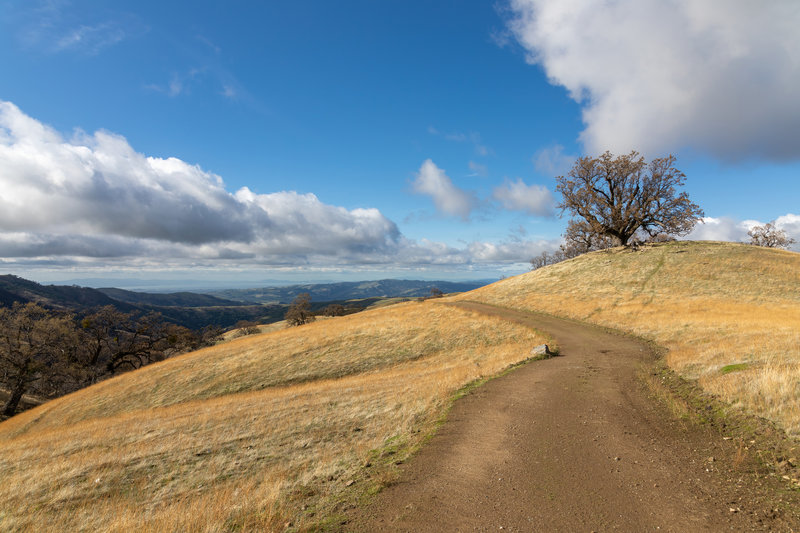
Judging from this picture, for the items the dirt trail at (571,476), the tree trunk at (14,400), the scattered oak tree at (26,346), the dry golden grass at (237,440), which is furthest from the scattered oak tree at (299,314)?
the dirt trail at (571,476)

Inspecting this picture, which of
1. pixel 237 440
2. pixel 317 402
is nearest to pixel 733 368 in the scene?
pixel 317 402

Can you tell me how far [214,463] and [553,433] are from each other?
1172cm

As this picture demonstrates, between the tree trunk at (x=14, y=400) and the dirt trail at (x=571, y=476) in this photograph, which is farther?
the tree trunk at (x=14, y=400)

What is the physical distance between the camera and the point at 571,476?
7.54 meters

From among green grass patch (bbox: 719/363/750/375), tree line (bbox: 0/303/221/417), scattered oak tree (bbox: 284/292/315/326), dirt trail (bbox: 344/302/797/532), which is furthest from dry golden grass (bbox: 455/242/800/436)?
tree line (bbox: 0/303/221/417)

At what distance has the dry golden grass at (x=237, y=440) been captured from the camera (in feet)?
26.0

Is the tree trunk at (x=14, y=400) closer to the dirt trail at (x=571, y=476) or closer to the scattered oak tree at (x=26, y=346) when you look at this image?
the scattered oak tree at (x=26, y=346)

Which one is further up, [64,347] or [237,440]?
[237,440]

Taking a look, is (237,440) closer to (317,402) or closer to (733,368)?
(317,402)

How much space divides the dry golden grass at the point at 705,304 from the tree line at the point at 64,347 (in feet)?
190

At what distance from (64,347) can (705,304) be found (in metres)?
78.4

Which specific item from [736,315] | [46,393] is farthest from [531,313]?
[46,393]

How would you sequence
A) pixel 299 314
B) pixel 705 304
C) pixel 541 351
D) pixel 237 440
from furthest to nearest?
pixel 299 314
pixel 705 304
pixel 541 351
pixel 237 440

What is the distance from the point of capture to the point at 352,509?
6.82m
